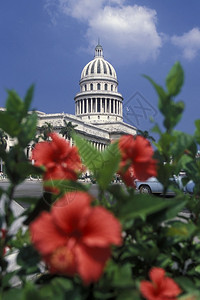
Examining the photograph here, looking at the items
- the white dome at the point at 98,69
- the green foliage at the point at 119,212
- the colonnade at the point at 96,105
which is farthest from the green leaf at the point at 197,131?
the white dome at the point at 98,69

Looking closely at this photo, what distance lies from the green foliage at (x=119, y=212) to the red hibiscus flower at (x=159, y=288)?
29 millimetres

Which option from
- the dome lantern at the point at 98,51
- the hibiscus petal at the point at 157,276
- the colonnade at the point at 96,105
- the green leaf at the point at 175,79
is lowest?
the hibiscus petal at the point at 157,276

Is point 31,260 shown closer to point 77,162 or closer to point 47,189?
point 47,189

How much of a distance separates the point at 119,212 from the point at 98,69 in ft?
349

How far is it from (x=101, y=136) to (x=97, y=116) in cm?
873

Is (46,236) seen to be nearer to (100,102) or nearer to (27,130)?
(27,130)

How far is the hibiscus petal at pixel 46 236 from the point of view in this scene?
0.73m

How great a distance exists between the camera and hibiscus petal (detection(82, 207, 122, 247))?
0.70 m

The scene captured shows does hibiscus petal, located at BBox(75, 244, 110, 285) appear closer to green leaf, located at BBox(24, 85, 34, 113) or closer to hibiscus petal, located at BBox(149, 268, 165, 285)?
hibiscus petal, located at BBox(149, 268, 165, 285)

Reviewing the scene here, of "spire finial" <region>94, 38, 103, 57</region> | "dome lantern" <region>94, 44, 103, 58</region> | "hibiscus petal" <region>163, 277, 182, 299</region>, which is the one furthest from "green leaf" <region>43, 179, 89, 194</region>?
"spire finial" <region>94, 38, 103, 57</region>

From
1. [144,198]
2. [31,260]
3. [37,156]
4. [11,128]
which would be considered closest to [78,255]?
[144,198]

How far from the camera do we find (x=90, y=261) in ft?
2.31

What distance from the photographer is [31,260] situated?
103 cm

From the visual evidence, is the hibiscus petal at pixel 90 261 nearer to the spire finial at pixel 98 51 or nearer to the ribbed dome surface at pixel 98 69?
the ribbed dome surface at pixel 98 69
